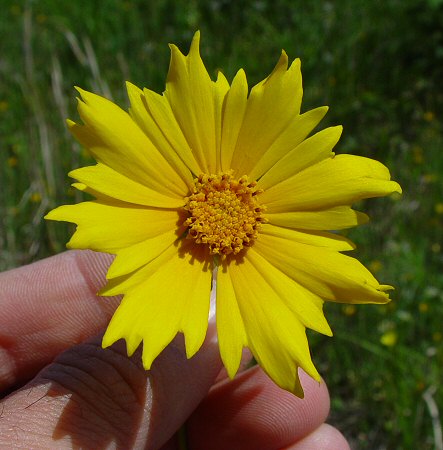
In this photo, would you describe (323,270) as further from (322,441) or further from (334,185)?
(322,441)

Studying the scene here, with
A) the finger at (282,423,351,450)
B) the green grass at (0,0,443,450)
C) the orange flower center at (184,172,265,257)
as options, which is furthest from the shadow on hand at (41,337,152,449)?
the green grass at (0,0,443,450)

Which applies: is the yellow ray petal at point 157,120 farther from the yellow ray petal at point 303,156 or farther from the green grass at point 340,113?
the green grass at point 340,113

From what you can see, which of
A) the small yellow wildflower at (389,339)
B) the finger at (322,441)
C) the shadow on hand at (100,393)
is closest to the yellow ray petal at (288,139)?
the shadow on hand at (100,393)

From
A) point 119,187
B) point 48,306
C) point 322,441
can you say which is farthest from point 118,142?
point 322,441

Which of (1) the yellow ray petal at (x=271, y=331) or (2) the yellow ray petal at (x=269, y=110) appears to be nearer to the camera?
(1) the yellow ray petal at (x=271, y=331)

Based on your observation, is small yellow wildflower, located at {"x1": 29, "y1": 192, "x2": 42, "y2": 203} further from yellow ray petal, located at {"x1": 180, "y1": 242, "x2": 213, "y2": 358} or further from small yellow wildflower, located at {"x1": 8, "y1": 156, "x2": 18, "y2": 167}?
yellow ray petal, located at {"x1": 180, "y1": 242, "x2": 213, "y2": 358}

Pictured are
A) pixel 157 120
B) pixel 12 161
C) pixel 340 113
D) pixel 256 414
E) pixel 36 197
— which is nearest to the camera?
pixel 157 120

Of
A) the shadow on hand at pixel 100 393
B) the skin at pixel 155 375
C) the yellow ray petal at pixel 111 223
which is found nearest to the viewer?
the yellow ray petal at pixel 111 223

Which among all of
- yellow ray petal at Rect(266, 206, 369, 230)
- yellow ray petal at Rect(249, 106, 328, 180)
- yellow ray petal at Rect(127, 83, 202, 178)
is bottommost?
yellow ray petal at Rect(266, 206, 369, 230)
